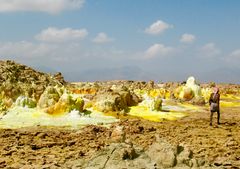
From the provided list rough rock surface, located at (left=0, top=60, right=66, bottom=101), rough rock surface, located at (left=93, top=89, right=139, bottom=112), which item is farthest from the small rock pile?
rough rock surface, located at (left=93, top=89, right=139, bottom=112)

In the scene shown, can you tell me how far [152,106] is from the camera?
96.6 feet

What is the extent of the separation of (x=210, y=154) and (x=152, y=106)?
1248 cm

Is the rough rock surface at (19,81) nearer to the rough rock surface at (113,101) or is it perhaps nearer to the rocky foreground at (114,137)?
the rocky foreground at (114,137)

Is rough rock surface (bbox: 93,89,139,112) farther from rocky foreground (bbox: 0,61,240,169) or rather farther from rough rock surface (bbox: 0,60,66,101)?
rough rock surface (bbox: 0,60,66,101)

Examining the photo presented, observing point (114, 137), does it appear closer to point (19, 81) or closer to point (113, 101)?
point (113, 101)

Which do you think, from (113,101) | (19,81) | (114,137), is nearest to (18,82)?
(19,81)

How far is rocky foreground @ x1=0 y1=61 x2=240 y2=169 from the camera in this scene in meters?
14.2

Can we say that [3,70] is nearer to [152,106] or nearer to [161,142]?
[152,106]

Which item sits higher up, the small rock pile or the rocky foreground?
the small rock pile

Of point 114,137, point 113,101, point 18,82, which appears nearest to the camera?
point 114,137

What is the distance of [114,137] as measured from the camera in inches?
659

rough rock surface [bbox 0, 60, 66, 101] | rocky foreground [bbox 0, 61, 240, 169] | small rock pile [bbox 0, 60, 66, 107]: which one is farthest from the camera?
rough rock surface [bbox 0, 60, 66, 101]

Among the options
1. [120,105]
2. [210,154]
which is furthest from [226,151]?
[120,105]

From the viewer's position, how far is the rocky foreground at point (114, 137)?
558 inches
